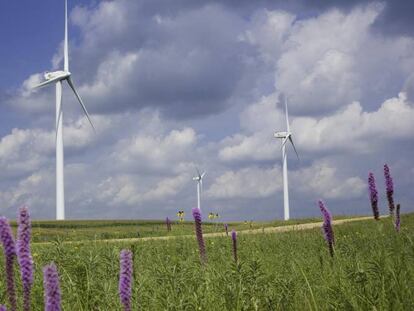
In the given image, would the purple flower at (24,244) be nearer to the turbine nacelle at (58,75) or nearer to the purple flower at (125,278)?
the purple flower at (125,278)

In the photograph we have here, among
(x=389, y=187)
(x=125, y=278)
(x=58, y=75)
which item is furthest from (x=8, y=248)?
(x=58, y=75)

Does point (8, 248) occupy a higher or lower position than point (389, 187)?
lower

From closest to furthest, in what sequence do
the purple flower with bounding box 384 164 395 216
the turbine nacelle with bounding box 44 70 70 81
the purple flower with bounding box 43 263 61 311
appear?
the purple flower with bounding box 43 263 61 311 < the purple flower with bounding box 384 164 395 216 < the turbine nacelle with bounding box 44 70 70 81

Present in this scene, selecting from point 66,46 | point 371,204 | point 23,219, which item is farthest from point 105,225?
point 23,219

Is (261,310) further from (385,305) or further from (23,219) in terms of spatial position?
(23,219)

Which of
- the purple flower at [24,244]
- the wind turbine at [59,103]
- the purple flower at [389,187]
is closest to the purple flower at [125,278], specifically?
the purple flower at [24,244]

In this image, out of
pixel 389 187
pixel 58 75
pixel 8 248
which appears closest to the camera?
pixel 8 248

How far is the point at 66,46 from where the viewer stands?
2371 inches

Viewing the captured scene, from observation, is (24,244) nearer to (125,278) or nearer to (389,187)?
(125,278)

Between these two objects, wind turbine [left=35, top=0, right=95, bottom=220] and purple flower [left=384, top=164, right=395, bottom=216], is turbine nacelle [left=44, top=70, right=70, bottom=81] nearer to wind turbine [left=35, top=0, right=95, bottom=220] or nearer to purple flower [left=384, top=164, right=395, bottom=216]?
wind turbine [left=35, top=0, right=95, bottom=220]

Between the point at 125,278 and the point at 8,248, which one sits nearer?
the point at 125,278

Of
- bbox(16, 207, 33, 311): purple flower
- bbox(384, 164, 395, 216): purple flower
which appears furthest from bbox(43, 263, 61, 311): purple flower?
bbox(384, 164, 395, 216): purple flower

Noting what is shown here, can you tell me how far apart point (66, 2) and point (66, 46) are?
355 inches

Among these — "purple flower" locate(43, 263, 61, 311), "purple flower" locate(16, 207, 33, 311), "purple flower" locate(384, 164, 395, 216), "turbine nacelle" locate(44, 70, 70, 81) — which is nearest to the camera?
"purple flower" locate(43, 263, 61, 311)
